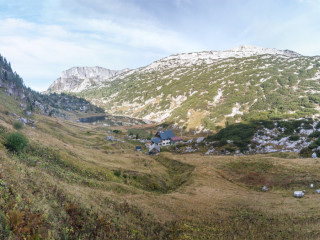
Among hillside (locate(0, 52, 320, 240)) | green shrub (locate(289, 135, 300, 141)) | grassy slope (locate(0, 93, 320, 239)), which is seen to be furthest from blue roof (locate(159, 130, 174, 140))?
grassy slope (locate(0, 93, 320, 239))

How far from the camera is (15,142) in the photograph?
24.2m

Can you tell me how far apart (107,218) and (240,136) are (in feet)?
262

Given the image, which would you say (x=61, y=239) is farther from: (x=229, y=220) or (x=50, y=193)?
(x=229, y=220)

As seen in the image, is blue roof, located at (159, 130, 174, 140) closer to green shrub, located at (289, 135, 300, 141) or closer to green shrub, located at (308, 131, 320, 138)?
green shrub, located at (289, 135, 300, 141)

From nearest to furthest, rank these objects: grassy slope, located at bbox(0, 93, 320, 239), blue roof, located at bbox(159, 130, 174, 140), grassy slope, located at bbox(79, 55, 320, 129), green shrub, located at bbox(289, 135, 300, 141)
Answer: grassy slope, located at bbox(0, 93, 320, 239), green shrub, located at bbox(289, 135, 300, 141), blue roof, located at bbox(159, 130, 174, 140), grassy slope, located at bbox(79, 55, 320, 129)

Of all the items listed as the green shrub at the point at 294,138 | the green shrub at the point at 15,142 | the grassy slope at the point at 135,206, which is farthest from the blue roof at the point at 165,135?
the green shrub at the point at 15,142

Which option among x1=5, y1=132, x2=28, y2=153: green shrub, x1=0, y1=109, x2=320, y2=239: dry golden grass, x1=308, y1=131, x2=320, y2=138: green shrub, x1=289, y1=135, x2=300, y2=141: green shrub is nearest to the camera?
x1=0, y1=109, x2=320, y2=239: dry golden grass

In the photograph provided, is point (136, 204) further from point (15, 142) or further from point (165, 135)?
point (165, 135)

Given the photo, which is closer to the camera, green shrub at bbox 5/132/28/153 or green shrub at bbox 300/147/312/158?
green shrub at bbox 5/132/28/153

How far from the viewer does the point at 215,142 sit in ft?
277

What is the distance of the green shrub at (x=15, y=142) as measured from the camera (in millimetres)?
23812

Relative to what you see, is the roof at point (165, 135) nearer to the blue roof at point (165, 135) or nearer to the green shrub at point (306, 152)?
the blue roof at point (165, 135)

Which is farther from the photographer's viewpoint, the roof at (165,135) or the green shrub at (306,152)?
the roof at (165,135)

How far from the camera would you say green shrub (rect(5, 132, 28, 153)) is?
23.8 meters
